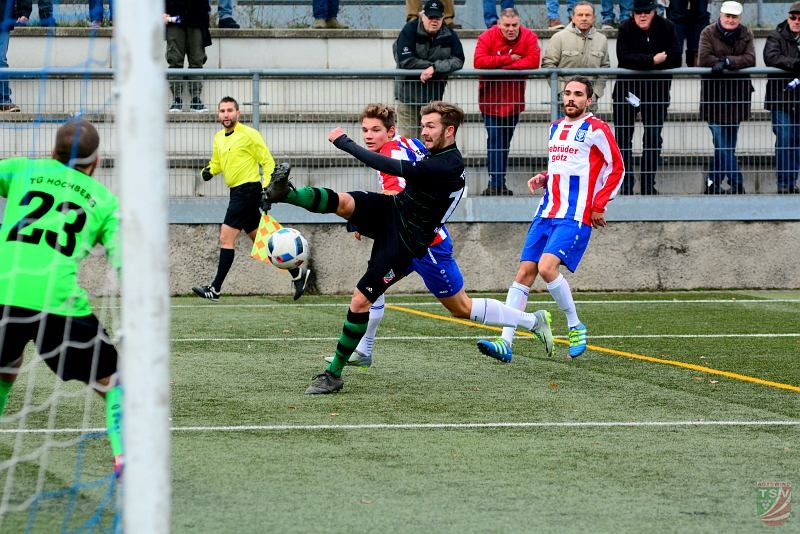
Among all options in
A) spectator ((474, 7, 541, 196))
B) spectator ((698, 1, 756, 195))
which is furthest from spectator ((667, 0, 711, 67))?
spectator ((474, 7, 541, 196))

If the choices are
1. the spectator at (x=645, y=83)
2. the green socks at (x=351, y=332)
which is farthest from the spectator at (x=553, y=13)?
the green socks at (x=351, y=332)

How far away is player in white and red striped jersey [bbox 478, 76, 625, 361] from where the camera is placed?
9344 mm

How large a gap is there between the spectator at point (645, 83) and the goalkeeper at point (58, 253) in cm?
900

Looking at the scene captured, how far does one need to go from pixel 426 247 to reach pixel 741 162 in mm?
7117

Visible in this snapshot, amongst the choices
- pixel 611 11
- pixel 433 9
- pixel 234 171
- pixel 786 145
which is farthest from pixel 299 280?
pixel 611 11

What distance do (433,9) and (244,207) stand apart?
2.77 m

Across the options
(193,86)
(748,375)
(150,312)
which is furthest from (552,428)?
(193,86)

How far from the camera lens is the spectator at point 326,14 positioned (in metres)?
16.5

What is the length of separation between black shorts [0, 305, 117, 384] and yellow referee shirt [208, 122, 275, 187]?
25.2ft

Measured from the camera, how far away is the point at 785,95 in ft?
45.9

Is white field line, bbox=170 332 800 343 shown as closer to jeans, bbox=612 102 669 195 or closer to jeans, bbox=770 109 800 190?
jeans, bbox=612 102 669 195

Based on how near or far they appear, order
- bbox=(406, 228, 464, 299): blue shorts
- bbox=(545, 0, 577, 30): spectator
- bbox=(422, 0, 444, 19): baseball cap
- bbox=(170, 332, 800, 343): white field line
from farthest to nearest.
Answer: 1. bbox=(545, 0, 577, 30): spectator
2. bbox=(422, 0, 444, 19): baseball cap
3. bbox=(170, 332, 800, 343): white field line
4. bbox=(406, 228, 464, 299): blue shorts

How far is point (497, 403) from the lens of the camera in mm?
7590

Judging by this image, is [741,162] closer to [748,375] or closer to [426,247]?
[748,375]
